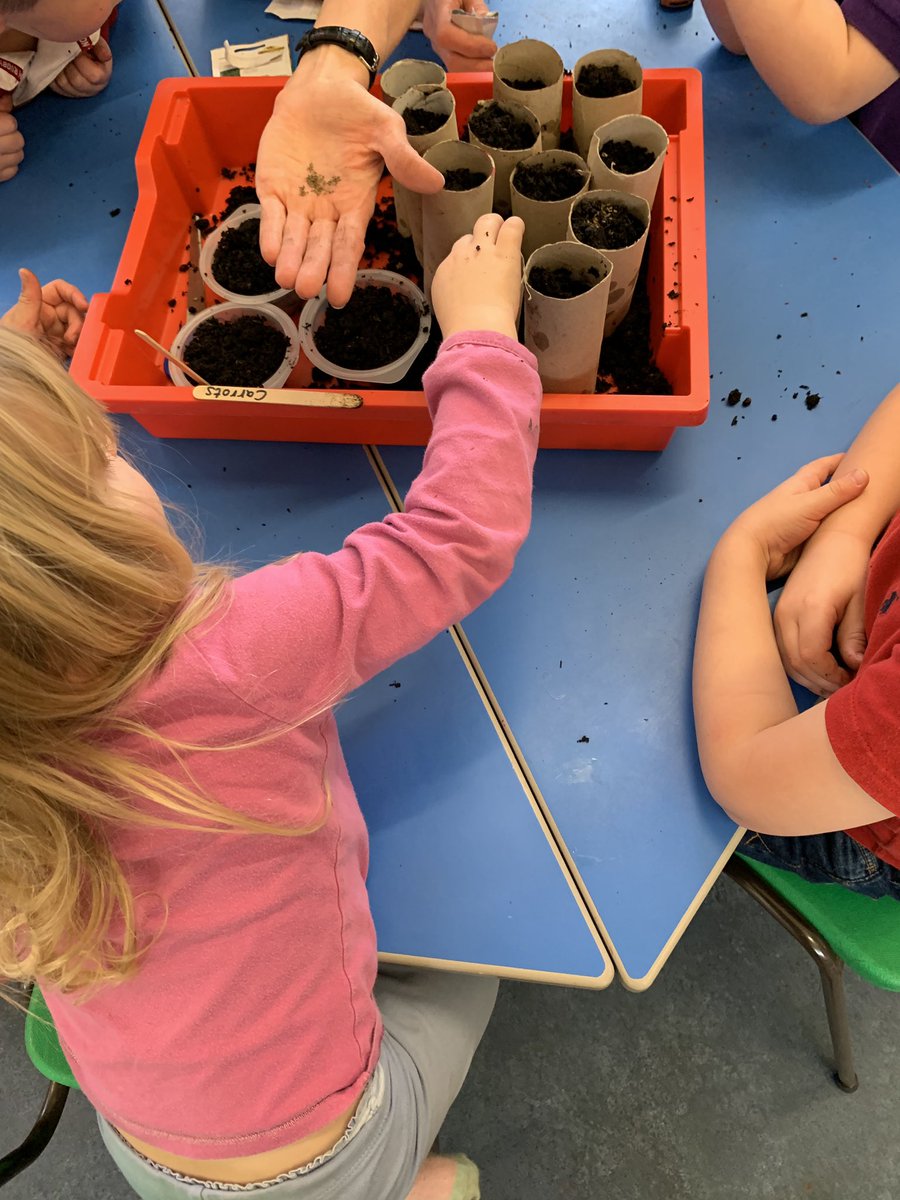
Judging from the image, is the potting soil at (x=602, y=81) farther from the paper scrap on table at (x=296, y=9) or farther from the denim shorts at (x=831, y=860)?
the denim shorts at (x=831, y=860)

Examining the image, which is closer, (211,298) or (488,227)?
(488,227)

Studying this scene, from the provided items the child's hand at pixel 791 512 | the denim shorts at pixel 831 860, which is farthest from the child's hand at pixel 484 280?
the denim shorts at pixel 831 860

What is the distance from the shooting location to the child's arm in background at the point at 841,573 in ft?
2.64

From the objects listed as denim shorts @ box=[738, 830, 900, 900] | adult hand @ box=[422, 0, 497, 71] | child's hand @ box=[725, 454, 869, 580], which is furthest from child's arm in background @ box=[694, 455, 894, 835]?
adult hand @ box=[422, 0, 497, 71]

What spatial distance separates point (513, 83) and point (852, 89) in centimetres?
45

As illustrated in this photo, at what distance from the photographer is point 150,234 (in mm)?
1058

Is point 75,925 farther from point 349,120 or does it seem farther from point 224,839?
point 349,120

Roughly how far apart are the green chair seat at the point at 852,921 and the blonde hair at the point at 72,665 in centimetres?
60

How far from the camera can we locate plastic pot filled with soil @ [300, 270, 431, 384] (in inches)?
37.6

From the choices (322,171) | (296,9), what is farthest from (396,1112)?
(296,9)

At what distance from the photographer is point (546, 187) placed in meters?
0.94

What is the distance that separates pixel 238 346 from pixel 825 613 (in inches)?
29.5

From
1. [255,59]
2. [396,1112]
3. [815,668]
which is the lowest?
[396,1112]

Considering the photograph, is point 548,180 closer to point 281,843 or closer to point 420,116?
point 420,116
